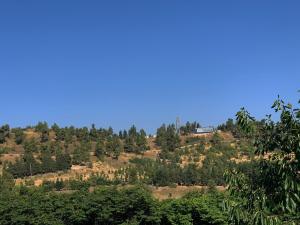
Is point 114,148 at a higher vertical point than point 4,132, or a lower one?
lower

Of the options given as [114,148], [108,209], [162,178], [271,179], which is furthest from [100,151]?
[271,179]

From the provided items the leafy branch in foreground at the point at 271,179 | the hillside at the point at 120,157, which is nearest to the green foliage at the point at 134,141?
the hillside at the point at 120,157

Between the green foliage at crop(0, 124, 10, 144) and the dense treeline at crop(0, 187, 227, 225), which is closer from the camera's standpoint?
the dense treeline at crop(0, 187, 227, 225)

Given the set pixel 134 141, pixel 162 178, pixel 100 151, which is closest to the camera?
pixel 162 178

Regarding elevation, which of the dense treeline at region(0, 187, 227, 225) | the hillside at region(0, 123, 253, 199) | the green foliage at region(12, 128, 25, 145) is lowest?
the dense treeline at region(0, 187, 227, 225)

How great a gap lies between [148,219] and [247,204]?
21.8 meters

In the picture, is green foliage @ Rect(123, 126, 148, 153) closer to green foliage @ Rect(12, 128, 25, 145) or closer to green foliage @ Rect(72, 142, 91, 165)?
green foliage @ Rect(72, 142, 91, 165)

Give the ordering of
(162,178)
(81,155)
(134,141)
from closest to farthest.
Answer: (162,178) < (81,155) < (134,141)

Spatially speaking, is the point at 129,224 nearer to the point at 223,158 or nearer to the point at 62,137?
the point at 223,158

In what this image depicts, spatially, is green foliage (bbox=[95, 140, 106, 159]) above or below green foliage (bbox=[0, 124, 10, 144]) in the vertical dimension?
below

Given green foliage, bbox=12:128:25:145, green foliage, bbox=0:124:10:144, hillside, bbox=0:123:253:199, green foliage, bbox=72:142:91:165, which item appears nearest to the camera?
hillside, bbox=0:123:253:199

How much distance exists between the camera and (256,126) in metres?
6.88

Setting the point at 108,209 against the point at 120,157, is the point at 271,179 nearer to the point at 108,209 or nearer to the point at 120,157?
the point at 108,209

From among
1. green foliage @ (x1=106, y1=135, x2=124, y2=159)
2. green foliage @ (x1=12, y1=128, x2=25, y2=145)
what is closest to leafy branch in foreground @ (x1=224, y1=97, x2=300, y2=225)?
green foliage @ (x1=106, y1=135, x2=124, y2=159)
